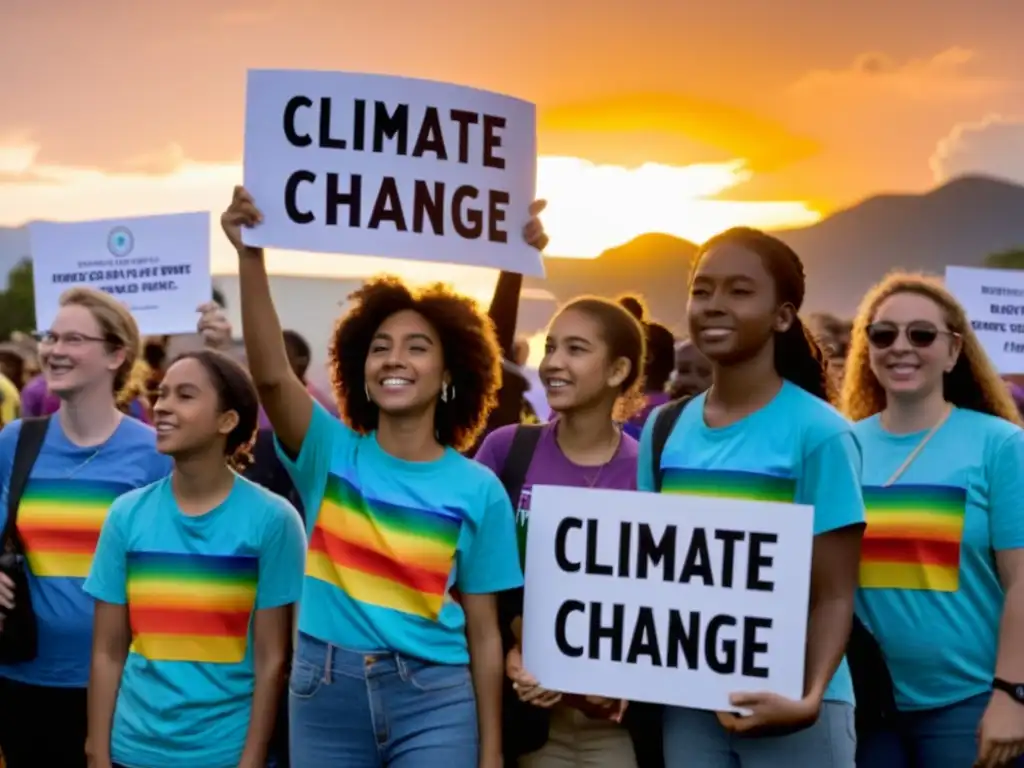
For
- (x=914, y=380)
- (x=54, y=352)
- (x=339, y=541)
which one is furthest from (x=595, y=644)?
(x=54, y=352)

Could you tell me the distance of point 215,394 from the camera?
4191 mm

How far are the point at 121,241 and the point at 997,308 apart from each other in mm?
4724

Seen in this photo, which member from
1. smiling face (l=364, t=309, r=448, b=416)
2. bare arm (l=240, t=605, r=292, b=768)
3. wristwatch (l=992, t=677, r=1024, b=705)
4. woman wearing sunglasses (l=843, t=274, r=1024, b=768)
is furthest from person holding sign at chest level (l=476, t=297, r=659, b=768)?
wristwatch (l=992, t=677, r=1024, b=705)

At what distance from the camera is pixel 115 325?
479 centimetres

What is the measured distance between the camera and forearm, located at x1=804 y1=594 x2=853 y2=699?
127 inches

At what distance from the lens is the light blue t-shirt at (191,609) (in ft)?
12.5

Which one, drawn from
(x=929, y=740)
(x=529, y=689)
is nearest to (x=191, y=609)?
(x=529, y=689)

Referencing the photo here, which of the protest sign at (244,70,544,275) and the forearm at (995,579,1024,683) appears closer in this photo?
the forearm at (995,579,1024,683)

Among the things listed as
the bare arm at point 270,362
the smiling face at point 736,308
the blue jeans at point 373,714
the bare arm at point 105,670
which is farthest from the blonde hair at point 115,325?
the smiling face at point 736,308

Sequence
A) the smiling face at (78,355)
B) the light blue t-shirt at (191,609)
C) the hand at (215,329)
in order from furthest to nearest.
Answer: the hand at (215,329) < the smiling face at (78,355) < the light blue t-shirt at (191,609)

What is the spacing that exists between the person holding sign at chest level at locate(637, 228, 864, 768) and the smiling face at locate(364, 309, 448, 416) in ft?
2.11

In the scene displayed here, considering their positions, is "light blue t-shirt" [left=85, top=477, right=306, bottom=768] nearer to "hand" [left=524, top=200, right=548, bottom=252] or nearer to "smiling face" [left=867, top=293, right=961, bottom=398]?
"hand" [left=524, top=200, right=548, bottom=252]

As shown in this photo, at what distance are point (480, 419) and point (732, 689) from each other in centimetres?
108

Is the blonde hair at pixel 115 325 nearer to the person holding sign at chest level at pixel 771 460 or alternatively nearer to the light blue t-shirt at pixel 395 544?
the light blue t-shirt at pixel 395 544
